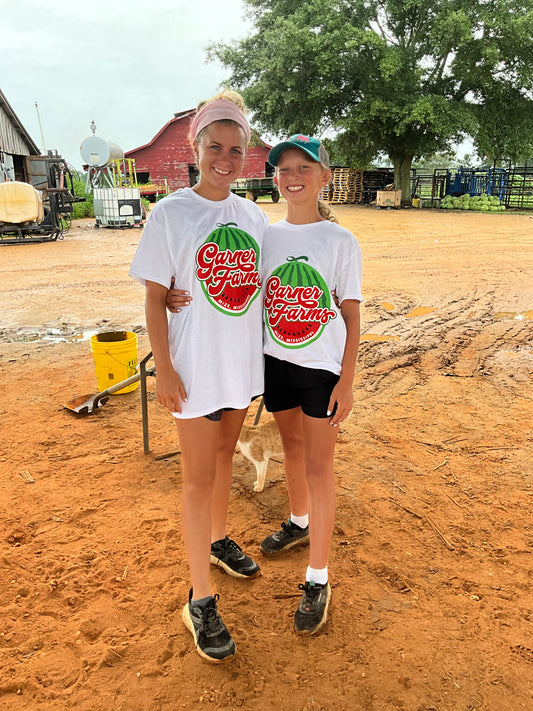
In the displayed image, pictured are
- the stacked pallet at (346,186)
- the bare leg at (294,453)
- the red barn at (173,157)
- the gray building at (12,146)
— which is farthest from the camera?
the red barn at (173,157)

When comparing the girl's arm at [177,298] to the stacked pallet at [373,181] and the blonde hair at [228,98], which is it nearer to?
the blonde hair at [228,98]

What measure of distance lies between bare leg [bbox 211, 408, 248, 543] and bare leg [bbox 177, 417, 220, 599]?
181 millimetres

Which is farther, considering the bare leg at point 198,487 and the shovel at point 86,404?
the shovel at point 86,404

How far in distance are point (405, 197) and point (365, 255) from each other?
53.5 ft

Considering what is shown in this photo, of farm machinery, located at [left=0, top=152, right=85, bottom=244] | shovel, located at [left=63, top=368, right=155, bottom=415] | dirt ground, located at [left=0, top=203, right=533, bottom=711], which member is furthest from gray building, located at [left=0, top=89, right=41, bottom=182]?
shovel, located at [left=63, top=368, right=155, bottom=415]

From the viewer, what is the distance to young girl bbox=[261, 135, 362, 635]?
6.77 ft

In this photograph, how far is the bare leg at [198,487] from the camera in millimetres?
2047

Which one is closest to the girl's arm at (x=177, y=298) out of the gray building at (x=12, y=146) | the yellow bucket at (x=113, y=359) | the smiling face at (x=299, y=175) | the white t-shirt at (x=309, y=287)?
the white t-shirt at (x=309, y=287)

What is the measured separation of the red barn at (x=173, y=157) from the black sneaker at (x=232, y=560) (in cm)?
3072

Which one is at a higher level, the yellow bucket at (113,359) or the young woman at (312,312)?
the young woman at (312,312)

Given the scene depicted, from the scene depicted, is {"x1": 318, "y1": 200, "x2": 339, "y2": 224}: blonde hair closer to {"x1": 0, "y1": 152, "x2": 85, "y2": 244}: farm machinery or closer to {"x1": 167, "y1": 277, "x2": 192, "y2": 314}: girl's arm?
{"x1": 167, "y1": 277, "x2": 192, "y2": 314}: girl's arm

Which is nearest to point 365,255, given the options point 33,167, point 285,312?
point 285,312

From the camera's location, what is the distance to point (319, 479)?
7.27 feet

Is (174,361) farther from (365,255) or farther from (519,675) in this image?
(365,255)
